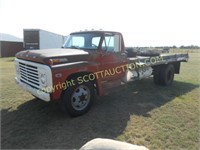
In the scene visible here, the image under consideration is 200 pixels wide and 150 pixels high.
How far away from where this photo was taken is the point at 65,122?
15.7 feet

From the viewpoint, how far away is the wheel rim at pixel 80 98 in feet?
16.4

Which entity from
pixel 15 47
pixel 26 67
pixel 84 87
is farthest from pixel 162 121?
pixel 15 47

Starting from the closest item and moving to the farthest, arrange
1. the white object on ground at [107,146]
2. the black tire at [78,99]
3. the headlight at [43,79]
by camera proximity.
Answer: the white object on ground at [107,146], the headlight at [43,79], the black tire at [78,99]

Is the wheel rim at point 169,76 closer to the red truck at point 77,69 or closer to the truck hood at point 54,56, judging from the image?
the red truck at point 77,69

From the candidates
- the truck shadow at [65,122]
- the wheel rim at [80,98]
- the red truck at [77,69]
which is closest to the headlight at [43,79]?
the red truck at [77,69]

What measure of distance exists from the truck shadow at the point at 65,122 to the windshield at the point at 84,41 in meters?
1.71

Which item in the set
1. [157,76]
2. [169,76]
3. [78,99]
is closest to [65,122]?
[78,99]

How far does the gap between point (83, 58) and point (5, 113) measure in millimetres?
2469

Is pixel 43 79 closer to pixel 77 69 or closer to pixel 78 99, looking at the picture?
pixel 77 69

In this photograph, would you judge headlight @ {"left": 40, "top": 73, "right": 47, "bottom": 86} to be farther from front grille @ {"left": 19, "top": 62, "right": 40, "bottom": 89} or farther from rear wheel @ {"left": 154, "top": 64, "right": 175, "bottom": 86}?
rear wheel @ {"left": 154, "top": 64, "right": 175, "bottom": 86}

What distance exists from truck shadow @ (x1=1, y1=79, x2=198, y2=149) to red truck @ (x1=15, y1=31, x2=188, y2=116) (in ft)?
1.41

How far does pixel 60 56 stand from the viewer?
15.4ft

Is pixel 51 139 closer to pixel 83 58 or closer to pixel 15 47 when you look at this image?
pixel 83 58

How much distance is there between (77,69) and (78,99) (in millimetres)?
757
